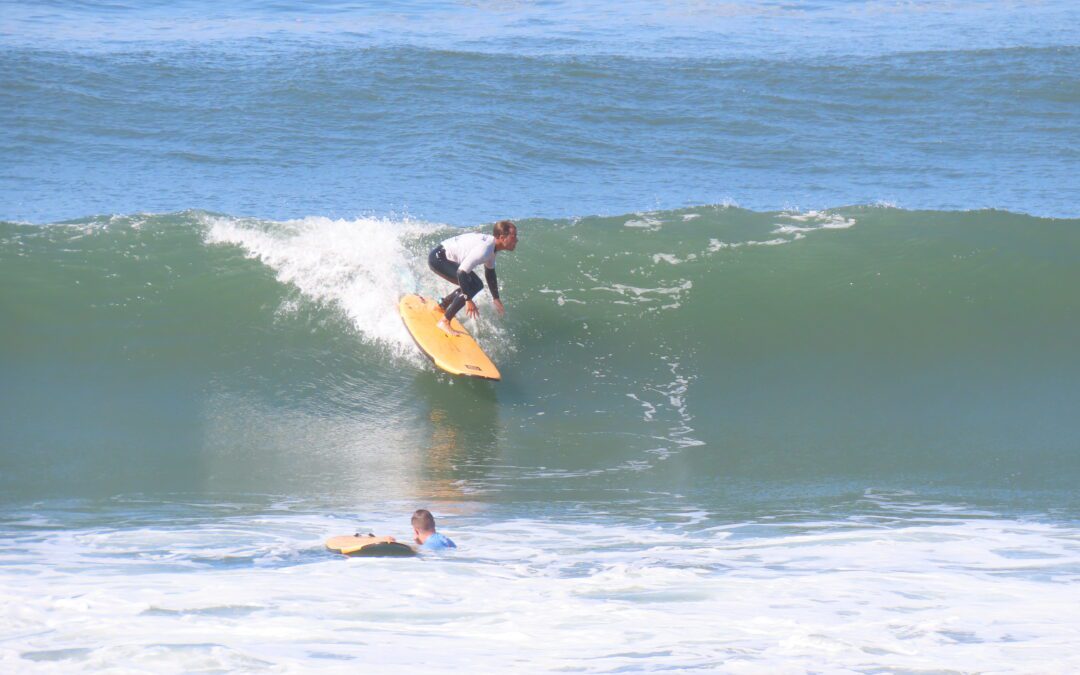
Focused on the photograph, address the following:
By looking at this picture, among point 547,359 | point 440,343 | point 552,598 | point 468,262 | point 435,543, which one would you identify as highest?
point 468,262

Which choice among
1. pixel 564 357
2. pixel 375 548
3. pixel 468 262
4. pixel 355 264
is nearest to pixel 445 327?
pixel 468 262

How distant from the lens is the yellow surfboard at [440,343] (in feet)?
32.1

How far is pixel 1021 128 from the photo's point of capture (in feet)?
62.9

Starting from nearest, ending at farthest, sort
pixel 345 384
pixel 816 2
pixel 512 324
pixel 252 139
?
pixel 345 384, pixel 512 324, pixel 252 139, pixel 816 2

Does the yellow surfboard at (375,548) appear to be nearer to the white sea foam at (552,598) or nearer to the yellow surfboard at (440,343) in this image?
the white sea foam at (552,598)

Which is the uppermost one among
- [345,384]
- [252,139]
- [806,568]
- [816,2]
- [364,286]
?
[816,2]

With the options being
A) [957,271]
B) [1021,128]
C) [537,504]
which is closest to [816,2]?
[1021,128]

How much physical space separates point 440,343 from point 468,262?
2.97 ft

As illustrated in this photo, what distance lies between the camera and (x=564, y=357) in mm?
10586

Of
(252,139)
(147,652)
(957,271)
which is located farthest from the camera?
(252,139)

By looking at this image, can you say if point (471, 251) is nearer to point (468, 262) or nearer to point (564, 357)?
point (468, 262)

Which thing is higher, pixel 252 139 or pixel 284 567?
pixel 252 139

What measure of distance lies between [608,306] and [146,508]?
523 centimetres

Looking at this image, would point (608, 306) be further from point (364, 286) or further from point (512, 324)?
point (364, 286)
